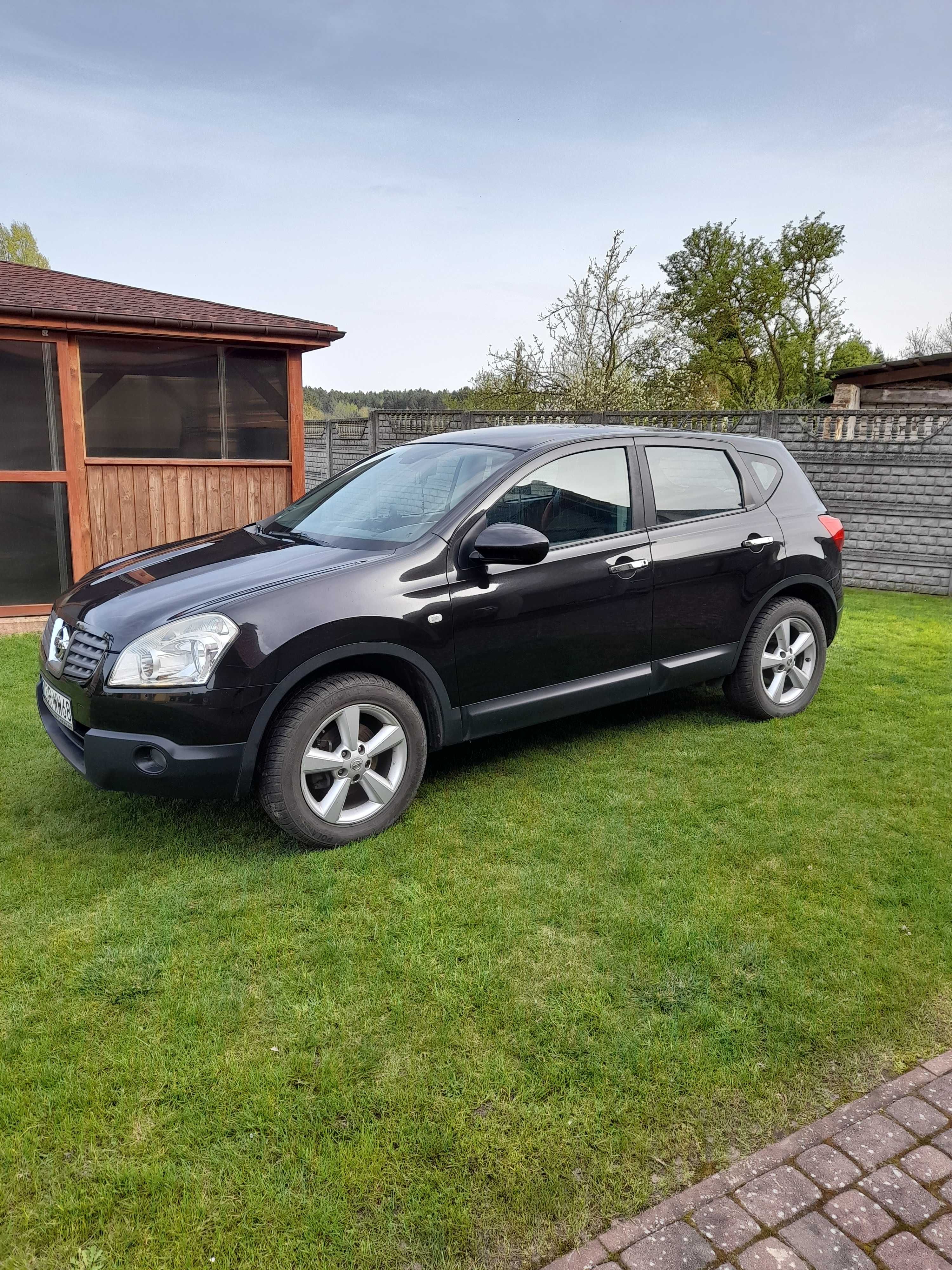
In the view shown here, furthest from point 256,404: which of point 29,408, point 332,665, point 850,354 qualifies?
point 850,354

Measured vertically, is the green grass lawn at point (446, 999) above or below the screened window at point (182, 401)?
below

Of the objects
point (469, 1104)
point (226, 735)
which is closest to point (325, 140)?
point (226, 735)

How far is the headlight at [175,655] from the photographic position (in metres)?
3.28

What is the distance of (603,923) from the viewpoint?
3057 millimetres

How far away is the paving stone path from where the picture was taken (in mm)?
1820

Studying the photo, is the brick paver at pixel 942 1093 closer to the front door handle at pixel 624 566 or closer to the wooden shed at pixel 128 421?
the front door handle at pixel 624 566

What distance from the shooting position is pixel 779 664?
16.9 feet

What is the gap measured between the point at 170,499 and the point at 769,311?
3649 centimetres

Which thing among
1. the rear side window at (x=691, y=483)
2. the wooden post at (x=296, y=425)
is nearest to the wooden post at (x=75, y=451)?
the wooden post at (x=296, y=425)

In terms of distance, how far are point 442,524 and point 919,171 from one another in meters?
19.6

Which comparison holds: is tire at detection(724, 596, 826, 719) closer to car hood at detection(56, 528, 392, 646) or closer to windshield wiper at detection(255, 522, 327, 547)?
car hood at detection(56, 528, 392, 646)

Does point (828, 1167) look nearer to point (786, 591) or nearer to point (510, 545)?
point (510, 545)

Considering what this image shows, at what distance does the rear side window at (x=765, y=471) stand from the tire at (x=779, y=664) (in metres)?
0.68

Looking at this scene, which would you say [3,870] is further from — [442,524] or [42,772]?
[442,524]
